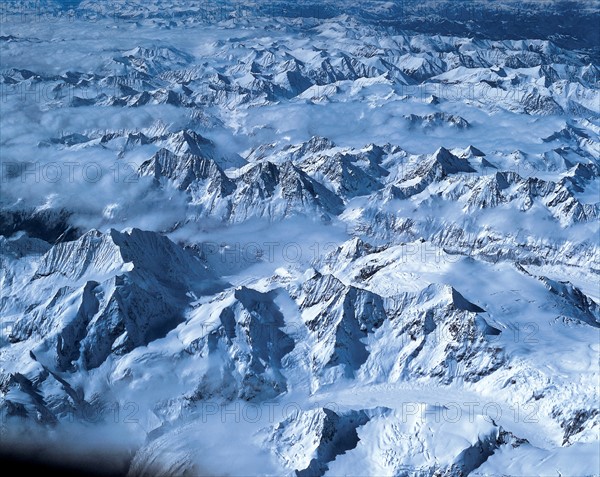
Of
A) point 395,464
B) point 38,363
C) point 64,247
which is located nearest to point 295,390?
point 395,464

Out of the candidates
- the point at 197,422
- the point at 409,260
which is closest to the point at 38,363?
the point at 197,422

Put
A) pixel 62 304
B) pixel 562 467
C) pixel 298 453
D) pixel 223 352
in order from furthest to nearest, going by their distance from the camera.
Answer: pixel 62 304
pixel 223 352
pixel 298 453
pixel 562 467

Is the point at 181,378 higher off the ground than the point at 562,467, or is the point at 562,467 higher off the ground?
the point at 562,467

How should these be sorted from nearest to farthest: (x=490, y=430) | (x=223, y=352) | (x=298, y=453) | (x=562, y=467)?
(x=562, y=467), (x=490, y=430), (x=298, y=453), (x=223, y=352)

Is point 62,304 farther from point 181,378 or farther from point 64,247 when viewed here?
point 181,378

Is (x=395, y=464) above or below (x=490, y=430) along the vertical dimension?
below

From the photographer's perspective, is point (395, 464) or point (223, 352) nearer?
point (395, 464)

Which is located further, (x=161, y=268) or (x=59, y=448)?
(x=161, y=268)

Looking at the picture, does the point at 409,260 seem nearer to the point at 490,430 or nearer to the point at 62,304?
the point at 490,430

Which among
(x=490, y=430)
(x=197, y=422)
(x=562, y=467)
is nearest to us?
(x=562, y=467)
